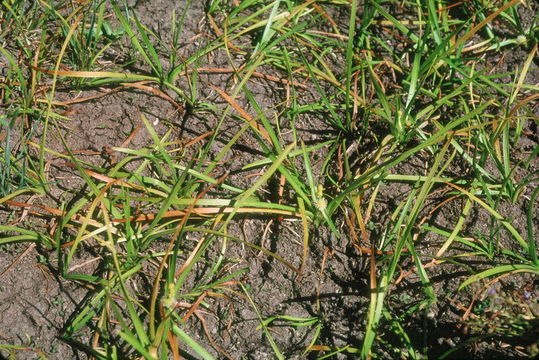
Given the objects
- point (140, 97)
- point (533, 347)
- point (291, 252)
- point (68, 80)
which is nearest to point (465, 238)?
point (533, 347)

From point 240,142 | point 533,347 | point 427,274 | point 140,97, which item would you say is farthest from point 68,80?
point 533,347

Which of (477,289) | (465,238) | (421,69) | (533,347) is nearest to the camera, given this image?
(533,347)

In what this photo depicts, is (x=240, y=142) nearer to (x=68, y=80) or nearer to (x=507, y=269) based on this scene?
(x=68, y=80)

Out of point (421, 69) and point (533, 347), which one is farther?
point (421, 69)

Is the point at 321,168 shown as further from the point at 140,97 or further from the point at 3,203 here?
the point at 3,203

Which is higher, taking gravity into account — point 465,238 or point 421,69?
point 421,69

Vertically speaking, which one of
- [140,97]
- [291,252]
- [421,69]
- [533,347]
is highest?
[421,69]

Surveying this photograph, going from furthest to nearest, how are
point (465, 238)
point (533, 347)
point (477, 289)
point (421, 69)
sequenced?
point (421, 69)
point (465, 238)
point (477, 289)
point (533, 347)
